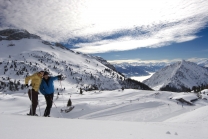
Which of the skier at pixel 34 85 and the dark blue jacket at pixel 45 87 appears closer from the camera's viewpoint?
the skier at pixel 34 85

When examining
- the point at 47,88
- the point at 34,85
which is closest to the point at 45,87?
the point at 47,88

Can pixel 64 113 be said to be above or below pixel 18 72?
below

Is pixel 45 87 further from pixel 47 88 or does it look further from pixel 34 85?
pixel 34 85

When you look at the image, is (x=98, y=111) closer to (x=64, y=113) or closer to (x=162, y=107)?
(x=64, y=113)

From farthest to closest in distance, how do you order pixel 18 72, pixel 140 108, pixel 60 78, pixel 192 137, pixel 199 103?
pixel 18 72 → pixel 199 103 → pixel 140 108 → pixel 60 78 → pixel 192 137

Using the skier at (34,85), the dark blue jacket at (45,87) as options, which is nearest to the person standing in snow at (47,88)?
the dark blue jacket at (45,87)

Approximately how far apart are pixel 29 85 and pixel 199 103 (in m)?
42.3

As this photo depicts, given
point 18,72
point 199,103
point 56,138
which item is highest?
point 18,72

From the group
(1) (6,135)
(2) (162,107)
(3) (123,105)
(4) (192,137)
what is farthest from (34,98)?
(2) (162,107)

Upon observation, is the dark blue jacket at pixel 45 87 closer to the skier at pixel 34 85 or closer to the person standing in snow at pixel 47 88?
the person standing in snow at pixel 47 88

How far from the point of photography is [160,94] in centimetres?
4422

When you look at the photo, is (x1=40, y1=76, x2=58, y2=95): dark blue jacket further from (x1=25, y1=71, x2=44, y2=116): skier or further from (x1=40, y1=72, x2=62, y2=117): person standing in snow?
(x1=25, y1=71, x2=44, y2=116): skier

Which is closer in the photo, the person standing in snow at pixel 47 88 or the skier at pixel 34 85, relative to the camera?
the skier at pixel 34 85

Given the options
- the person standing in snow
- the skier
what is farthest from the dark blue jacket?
the skier
